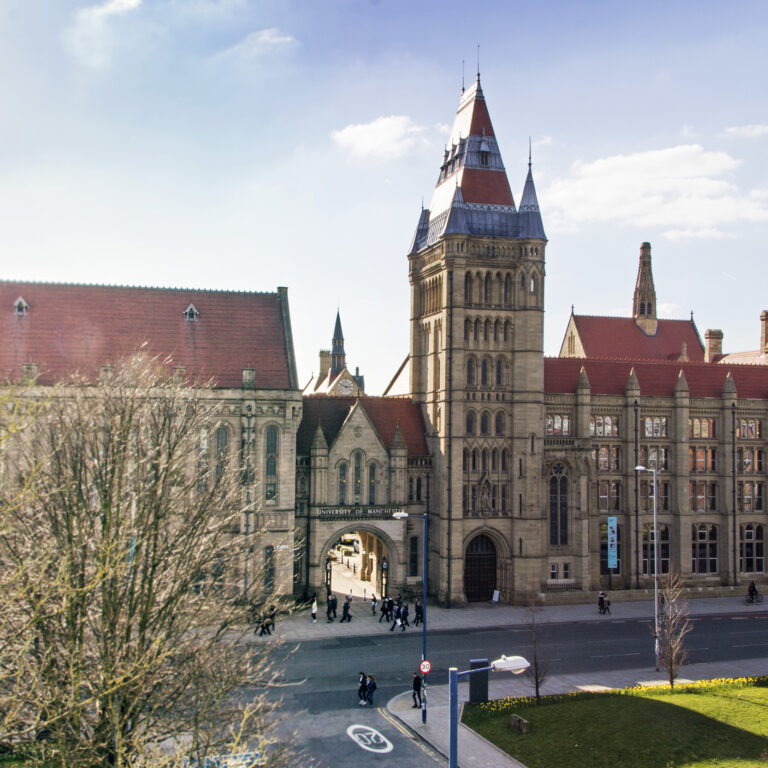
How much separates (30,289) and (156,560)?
119ft

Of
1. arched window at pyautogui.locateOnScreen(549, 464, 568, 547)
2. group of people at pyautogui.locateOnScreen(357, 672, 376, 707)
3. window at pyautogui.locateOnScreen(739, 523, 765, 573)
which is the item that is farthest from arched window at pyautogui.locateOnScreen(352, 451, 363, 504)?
window at pyautogui.locateOnScreen(739, 523, 765, 573)

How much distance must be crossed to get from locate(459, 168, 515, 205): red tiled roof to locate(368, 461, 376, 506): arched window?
19.5 m

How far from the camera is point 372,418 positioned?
186 feet

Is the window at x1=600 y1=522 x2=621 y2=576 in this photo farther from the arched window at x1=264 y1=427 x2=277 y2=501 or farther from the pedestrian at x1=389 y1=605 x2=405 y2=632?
the arched window at x1=264 y1=427 x2=277 y2=501

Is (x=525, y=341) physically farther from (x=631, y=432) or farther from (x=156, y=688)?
(x=156, y=688)

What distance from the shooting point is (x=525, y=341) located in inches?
2180

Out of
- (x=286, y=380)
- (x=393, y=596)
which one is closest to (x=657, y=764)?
(x=393, y=596)

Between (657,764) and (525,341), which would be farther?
(525,341)

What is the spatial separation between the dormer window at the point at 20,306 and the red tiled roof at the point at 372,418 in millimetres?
18687

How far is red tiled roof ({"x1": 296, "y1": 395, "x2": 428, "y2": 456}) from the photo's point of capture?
180 feet

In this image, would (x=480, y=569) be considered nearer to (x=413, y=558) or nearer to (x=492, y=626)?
(x=413, y=558)

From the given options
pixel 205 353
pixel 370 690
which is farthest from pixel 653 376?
pixel 370 690

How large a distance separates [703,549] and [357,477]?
27.7 m

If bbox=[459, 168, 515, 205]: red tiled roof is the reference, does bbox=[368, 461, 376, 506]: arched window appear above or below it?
below
